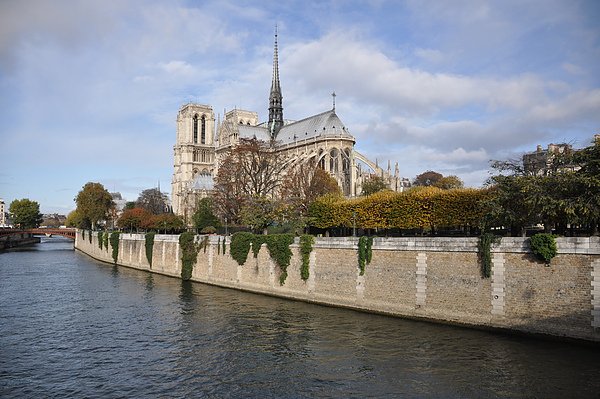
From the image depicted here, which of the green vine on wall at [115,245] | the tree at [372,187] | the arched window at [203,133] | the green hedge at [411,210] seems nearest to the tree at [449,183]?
the tree at [372,187]

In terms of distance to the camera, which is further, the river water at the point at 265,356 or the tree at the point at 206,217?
the tree at the point at 206,217

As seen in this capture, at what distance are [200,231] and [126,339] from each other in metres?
36.4

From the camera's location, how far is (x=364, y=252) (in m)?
27.3

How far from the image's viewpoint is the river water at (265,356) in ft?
52.5

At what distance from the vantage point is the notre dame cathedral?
246 feet

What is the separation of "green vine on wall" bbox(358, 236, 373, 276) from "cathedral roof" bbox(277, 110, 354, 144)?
165 feet

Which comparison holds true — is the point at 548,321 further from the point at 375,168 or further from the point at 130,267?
the point at 375,168

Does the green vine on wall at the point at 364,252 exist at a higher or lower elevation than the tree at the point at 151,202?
lower

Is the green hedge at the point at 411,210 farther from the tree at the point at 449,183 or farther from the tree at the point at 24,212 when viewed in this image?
the tree at the point at 24,212

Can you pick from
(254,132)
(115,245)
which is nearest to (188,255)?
(115,245)

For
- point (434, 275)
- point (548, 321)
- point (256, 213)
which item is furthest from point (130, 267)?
point (548, 321)

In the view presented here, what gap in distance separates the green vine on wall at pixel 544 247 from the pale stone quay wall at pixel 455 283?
0.27 metres

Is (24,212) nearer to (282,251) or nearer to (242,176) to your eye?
(242,176)

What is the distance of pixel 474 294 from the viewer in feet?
74.4
